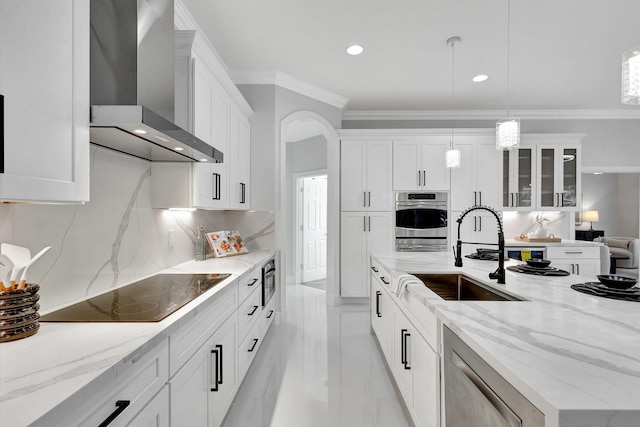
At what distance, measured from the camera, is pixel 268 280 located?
10.7 ft

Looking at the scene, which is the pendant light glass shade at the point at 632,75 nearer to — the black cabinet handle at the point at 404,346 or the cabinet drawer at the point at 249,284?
the black cabinet handle at the point at 404,346

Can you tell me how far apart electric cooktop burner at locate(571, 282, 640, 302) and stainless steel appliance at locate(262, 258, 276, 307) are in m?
2.30

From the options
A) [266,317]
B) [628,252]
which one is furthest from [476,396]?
[628,252]

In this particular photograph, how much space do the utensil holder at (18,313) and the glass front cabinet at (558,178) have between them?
5.49 meters

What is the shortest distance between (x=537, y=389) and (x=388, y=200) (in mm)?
4012

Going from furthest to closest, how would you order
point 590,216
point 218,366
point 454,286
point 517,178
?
point 590,216
point 517,178
point 454,286
point 218,366

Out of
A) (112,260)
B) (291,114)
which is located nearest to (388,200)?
(291,114)

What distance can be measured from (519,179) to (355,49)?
3.13 m

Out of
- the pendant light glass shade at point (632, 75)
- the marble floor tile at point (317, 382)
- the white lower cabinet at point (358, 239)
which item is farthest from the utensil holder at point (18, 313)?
the white lower cabinet at point (358, 239)

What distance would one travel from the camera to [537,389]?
2.33 ft

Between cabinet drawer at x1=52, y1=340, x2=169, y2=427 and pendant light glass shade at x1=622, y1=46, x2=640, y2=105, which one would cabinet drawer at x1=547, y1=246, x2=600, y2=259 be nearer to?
pendant light glass shade at x1=622, y1=46, x2=640, y2=105

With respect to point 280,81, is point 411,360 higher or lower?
lower

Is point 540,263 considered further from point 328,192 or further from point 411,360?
point 328,192

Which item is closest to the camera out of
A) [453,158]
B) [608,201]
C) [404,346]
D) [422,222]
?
[404,346]
